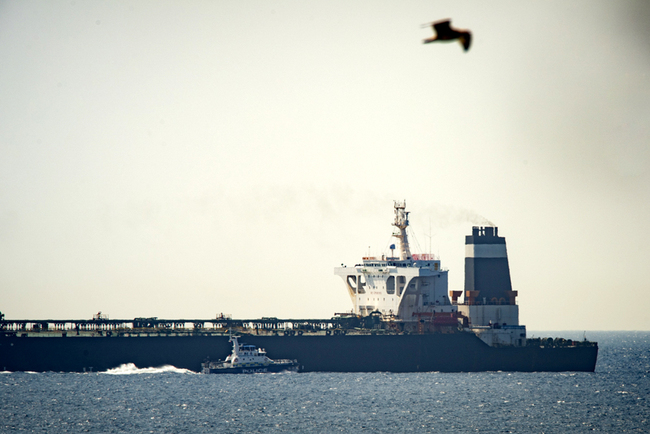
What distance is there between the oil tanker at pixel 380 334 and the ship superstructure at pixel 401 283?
0.34ft

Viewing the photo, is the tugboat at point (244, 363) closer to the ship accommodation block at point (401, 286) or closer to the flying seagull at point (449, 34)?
the ship accommodation block at point (401, 286)

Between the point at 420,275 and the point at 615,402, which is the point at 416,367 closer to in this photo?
the point at 420,275

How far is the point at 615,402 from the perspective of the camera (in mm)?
65562

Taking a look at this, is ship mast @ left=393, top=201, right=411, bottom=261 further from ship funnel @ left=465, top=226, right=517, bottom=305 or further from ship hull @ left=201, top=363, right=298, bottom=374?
ship hull @ left=201, top=363, right=298, bottom=374

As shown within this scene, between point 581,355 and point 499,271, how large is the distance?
38.7 ft

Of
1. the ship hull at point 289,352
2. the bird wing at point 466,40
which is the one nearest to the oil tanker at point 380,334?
the ship hull at point 289,352

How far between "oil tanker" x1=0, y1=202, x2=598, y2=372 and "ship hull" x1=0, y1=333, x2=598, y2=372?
0.09 meters

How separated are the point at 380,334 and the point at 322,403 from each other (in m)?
17.6

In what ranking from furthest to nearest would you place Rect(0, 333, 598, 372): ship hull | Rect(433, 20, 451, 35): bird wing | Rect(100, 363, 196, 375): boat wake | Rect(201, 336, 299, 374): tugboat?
Rect(100, 363, 196, 375): boat wake, Rect(0, 333, 598, 372): ship hull, Rect(201, 336, 299, 374): tugboat, Rect(433, 20, 451, 35): bird wing

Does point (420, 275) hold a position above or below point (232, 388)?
above

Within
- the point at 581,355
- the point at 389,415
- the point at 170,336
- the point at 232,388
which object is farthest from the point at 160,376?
the point at 581,355

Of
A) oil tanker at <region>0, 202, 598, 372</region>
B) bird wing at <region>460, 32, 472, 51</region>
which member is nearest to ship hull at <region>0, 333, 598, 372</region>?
oil tanker at <region>0, 202, 598, 372</region>

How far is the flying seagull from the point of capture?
14.8 metres

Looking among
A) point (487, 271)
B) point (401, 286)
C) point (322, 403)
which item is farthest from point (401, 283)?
point (322, 403)
